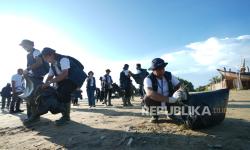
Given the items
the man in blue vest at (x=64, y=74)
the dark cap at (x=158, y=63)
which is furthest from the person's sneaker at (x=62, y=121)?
the dark cap at (x=158, y=63)

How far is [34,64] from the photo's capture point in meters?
8.57

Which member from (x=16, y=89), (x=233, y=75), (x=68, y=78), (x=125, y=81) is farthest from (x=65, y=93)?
(x=233, y=75)

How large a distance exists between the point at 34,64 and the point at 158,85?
3.61 m

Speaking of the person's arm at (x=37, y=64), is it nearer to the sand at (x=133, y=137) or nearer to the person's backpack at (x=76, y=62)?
the person's backpack at (x=76, y=62)

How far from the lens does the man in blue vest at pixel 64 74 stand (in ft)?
24.1

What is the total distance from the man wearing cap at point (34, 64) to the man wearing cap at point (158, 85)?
10.4ft

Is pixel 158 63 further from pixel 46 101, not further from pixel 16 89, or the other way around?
pixel 16 89

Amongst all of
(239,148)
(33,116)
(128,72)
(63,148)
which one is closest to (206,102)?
(239,148)

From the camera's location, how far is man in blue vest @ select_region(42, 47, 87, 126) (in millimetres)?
7332

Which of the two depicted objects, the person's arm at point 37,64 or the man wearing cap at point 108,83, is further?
the man wearing cap at point 108,83

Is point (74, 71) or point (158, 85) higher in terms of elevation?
point (74, 71)

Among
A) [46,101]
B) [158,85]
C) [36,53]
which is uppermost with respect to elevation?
[36,53]

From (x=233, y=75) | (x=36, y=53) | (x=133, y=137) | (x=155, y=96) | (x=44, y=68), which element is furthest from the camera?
(x=233, y=75)

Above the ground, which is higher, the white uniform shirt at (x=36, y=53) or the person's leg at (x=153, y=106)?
the white uniform shirt at (x=36, y=53)
